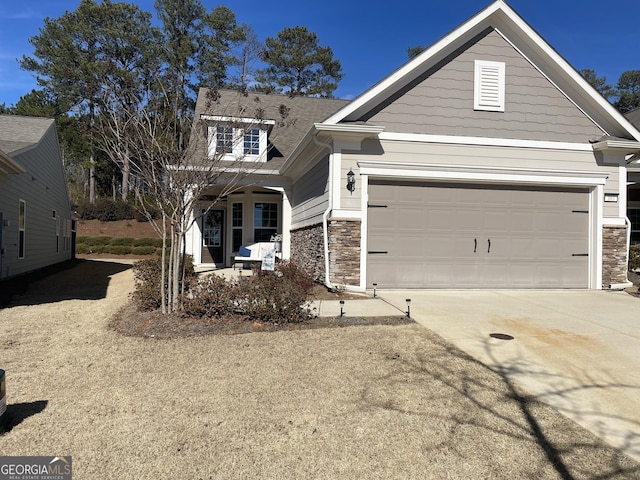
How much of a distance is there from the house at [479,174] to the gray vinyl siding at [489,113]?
0.07ft

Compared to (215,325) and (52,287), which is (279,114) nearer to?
(52,287)

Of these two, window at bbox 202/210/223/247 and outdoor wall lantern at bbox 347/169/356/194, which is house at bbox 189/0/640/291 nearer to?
outdoor wall lantern at bbox 347/169/356/194

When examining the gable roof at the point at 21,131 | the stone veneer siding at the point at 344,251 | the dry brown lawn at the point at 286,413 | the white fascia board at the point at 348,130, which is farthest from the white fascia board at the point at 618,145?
the gable roof at the point at 21,131

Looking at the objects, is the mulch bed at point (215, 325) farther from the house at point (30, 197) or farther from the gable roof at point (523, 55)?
the house at point (30, 197)

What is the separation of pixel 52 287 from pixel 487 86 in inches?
459

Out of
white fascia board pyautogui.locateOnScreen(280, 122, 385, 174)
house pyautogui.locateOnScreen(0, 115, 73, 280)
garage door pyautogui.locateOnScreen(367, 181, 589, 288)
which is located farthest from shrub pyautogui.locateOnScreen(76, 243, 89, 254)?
garage door pyautogui.locateOnScreen(367, 181, 589, 288)

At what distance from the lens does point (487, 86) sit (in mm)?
9570

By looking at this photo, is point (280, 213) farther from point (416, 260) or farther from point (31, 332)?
point (31, 332)

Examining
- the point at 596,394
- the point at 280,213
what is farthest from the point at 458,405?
the point at 280,213

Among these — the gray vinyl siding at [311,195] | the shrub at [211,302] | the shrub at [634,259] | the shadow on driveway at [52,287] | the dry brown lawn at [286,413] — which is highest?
the gray vinyl siding at [311,195]

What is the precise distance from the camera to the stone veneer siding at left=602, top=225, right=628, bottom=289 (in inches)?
386

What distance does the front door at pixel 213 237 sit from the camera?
53.7 feet

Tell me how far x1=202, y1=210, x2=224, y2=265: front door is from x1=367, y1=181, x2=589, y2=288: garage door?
8.74m

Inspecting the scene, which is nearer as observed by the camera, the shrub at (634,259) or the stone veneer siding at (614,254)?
the stone veneer siding at (614,254)
